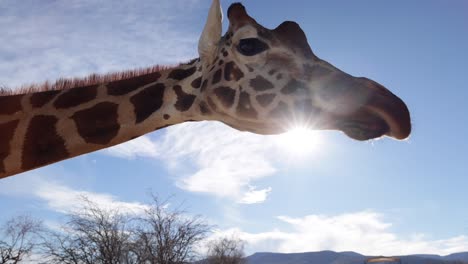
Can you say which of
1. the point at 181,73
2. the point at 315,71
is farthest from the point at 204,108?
the point at 315,71

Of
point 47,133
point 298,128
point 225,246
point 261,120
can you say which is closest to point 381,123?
point 298,128

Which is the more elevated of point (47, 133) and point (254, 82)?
point (254, 82)

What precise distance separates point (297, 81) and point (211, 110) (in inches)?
33.2

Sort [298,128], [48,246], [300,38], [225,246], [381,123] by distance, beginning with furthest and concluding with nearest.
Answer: [225,246]
[48,246]
[300,38]
[298,128]
[381,123]

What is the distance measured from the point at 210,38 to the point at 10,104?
2.01 metres

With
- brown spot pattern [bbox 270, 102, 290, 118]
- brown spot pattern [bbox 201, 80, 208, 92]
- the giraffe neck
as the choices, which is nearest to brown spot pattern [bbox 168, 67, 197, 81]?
the giraffe neck

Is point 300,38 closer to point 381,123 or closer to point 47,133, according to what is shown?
point 381,123

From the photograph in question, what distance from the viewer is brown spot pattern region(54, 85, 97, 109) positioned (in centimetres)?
407

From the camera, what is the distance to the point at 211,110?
13.1 feet

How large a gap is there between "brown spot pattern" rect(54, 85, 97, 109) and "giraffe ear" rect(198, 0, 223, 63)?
114cm

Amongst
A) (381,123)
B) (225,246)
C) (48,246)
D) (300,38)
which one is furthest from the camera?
(225,246)

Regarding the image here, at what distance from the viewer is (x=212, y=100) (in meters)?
3.95

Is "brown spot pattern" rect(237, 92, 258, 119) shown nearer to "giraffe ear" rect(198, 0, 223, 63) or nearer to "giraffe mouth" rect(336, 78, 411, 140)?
"giraffe ear" rect(198, 0, 223, 63)

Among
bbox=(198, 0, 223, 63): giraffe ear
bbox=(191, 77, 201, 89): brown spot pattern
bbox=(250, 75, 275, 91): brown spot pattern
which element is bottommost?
bbox=(250, 75, 275, 91): brown spot pattern
